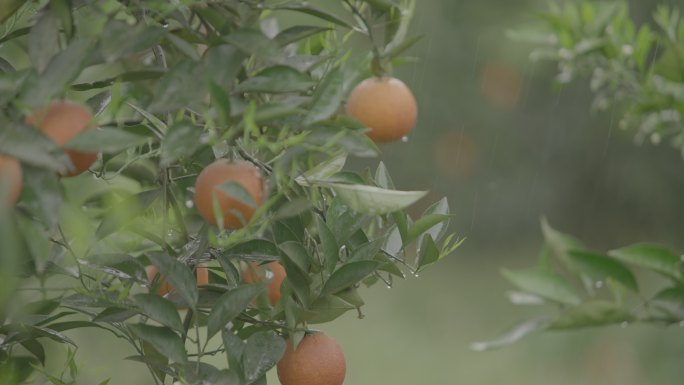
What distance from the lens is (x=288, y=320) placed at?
851 millimetres

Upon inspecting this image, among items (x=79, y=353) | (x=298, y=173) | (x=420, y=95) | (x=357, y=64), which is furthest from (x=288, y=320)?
(x=420, y=95)

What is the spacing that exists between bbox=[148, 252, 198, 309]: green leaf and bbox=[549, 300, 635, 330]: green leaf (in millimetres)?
291

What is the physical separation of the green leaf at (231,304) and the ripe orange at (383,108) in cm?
25

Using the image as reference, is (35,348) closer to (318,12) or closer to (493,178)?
(318,12)

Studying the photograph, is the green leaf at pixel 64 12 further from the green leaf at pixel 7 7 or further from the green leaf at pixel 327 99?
the green leaf at pixel 327 99

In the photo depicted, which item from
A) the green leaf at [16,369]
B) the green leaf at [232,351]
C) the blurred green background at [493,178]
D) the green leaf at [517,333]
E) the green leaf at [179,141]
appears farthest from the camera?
the blurred green background at [493,178]

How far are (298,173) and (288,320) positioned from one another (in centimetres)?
12

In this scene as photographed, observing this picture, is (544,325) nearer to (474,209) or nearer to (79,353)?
(79,353)

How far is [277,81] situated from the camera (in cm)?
72

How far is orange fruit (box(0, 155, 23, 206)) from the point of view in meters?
0.58

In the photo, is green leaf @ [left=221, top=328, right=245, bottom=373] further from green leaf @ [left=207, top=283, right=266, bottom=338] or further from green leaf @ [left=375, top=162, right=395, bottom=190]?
green leaf @ [left=375, top=162, right=395, bottom=190]

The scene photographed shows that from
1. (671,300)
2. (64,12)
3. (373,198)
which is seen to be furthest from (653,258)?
(64,12)

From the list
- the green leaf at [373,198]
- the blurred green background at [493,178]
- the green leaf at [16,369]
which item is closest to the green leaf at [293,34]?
the green leaf at [373,198]

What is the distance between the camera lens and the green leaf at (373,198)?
0.70 m
